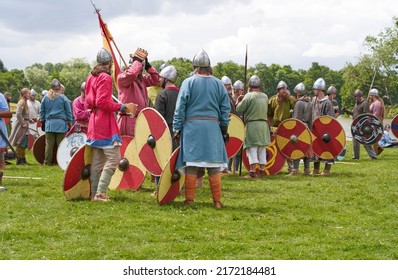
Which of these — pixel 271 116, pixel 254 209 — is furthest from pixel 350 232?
pixel 271 116

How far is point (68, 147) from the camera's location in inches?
461

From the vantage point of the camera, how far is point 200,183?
430 inches

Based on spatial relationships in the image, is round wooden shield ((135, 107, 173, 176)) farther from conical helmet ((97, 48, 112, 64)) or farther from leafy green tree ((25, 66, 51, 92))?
leafy green tree ((25, 66, 51, 92))

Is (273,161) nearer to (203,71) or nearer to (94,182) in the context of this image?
(94,182)

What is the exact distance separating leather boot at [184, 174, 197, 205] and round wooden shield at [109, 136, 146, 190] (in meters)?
1.28

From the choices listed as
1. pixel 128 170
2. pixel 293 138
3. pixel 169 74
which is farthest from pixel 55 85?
pixel 169 74

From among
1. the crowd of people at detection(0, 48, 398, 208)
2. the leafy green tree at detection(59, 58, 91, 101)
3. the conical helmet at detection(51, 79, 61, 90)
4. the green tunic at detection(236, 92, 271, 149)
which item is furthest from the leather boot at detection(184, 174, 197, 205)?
the leafy green tree at detection(59, 58, 91, 101)

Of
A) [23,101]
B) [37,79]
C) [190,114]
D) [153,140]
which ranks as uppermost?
[37,79]

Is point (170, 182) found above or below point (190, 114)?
below

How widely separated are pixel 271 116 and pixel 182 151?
5.39 meters

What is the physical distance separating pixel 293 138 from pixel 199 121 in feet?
15.4

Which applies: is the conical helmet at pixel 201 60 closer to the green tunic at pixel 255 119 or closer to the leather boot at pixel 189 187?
the leather boot at pixel 189 187

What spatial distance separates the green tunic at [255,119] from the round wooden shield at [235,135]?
332mm

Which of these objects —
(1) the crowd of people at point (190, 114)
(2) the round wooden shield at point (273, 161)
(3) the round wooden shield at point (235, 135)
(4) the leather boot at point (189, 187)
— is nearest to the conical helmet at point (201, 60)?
(1) the crowd of people at point (190, 114)
